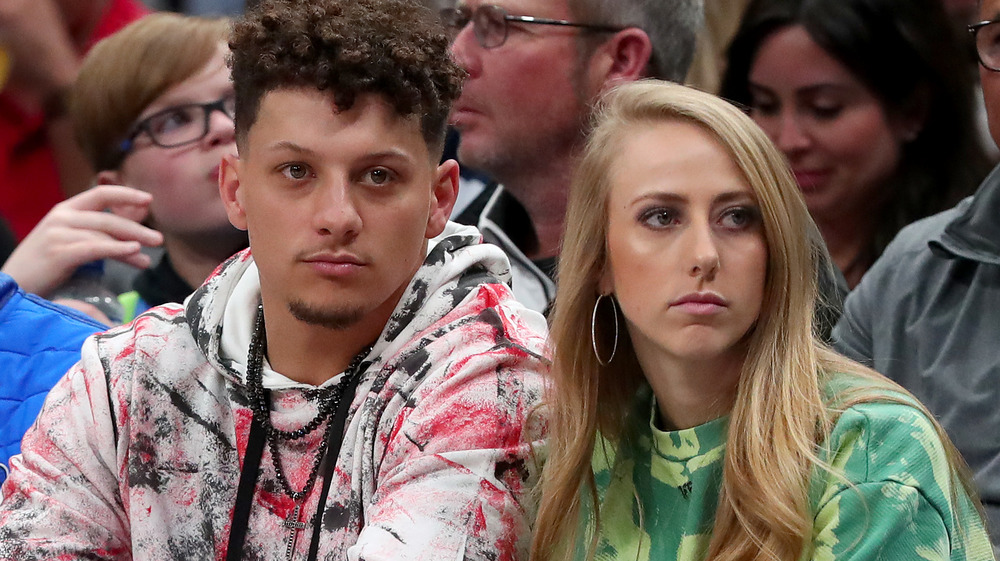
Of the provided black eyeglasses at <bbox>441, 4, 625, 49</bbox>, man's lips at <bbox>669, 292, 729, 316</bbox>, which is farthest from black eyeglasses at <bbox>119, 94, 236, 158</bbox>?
man's lips at <bbox>669, 292, 729, 316</bbox>

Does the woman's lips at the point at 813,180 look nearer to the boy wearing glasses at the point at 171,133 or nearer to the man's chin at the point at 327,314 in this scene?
the boy wearing glasses at the point at 171,133

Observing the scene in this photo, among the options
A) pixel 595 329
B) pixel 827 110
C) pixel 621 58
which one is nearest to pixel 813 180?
pixel 827 110

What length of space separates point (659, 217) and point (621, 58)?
133 cm

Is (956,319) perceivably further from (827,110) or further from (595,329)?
(827,110)

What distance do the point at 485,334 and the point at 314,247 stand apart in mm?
289

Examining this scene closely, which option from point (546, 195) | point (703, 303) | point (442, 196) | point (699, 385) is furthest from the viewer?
point (546, 195)

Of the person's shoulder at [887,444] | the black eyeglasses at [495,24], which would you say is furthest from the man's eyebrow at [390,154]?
the black eyeglasses at [495,24]

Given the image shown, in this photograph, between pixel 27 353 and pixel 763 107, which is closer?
pixel 27 353

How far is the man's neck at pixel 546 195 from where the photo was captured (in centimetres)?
311

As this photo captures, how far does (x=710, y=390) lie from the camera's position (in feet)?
6.38

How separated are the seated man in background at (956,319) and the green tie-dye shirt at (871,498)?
1.50ft

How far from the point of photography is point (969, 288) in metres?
2.40

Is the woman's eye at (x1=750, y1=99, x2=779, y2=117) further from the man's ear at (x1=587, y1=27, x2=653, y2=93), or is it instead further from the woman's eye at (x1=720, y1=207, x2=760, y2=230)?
the woman's eye at (x1=720, y1=207, x2=760, y2=230)

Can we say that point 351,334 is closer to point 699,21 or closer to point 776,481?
Answer: point 776,481
